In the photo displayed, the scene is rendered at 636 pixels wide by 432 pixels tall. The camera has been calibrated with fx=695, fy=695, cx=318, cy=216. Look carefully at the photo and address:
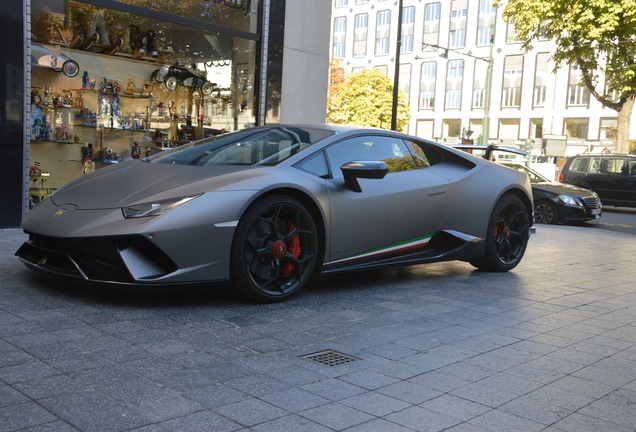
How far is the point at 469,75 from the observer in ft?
185

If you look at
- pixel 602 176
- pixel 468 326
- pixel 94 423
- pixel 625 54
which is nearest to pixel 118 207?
pixel 94 423

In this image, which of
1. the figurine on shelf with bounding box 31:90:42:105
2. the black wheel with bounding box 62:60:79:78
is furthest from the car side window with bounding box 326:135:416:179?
the black wheel with bounding box 62:60:79:78

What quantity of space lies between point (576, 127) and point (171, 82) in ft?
144

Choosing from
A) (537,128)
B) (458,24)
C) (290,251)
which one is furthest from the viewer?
(458,24)

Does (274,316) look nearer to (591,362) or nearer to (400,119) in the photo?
(591,362)

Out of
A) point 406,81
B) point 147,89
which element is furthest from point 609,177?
point 406,81

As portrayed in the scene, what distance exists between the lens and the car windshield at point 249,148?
5.23m

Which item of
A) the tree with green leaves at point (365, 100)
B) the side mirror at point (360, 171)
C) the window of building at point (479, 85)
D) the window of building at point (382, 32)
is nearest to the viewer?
the side mirror at point (360, 171)

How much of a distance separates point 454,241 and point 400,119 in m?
52.8

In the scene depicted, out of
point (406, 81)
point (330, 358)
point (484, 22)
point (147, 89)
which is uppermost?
point (484, 22)

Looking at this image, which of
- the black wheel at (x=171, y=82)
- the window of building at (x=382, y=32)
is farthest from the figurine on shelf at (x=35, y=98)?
the window of building at (x=382, y=32)

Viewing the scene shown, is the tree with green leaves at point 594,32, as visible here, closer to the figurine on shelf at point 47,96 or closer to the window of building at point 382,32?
the figurine on shelf at point 47,96

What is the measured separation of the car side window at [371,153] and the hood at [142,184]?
2.43 ft

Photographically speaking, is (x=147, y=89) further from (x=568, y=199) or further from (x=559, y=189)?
(x=559, y=189)
